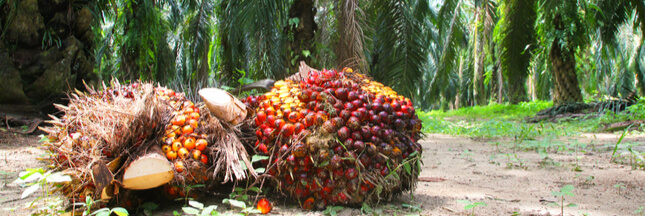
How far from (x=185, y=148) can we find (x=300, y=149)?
0.46 m

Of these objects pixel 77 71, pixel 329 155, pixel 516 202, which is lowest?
pixel 516 202

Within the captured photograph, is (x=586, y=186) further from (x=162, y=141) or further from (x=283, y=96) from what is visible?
(x=162, y=141)

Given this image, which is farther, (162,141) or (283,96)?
(283,96)

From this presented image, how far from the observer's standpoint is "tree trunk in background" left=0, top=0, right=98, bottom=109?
12.8 feet

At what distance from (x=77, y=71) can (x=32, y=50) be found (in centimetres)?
45

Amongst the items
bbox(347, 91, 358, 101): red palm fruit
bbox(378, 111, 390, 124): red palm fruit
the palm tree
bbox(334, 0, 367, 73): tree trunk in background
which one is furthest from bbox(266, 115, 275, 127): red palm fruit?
the palm tree

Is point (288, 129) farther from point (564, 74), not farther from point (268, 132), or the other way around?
point (564, 74)

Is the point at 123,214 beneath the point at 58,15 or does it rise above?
beneath

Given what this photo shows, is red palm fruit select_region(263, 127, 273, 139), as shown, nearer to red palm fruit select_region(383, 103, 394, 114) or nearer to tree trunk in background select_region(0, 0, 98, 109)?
red palm fruit select_region(383, 103, 394, 114)

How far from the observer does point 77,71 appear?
437cm

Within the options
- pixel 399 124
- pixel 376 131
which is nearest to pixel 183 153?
pixel 376 131

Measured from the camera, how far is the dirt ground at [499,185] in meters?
1.68

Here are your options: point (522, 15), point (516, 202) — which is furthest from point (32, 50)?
point (522, 15)

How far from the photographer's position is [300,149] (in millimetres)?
1549
